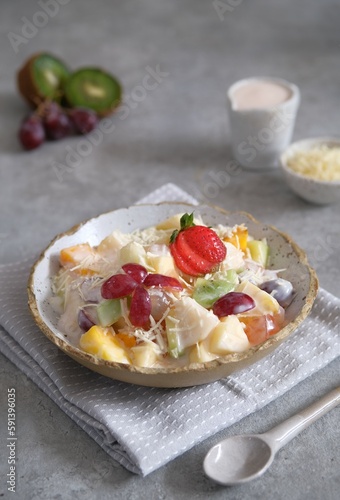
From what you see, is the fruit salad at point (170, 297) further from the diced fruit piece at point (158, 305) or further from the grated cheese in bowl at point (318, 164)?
the grated cheese in bowl at point (318, 164)

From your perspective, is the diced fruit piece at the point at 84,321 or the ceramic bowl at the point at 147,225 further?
the diced fruit piece at the point at 84,321

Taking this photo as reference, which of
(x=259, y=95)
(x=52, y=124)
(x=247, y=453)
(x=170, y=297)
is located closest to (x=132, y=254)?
(x=170, y=297)

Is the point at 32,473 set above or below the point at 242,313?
below

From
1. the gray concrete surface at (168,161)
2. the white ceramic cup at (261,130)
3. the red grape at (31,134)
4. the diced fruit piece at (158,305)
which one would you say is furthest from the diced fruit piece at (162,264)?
the red grape at (31,134)

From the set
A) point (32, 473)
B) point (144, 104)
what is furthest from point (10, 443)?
point (144, 104)

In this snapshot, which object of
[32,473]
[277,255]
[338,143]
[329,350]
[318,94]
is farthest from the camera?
[318,94]

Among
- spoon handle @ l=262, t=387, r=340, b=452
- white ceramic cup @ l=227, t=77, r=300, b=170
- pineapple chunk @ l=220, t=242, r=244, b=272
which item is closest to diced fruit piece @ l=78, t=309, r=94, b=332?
pineapple chunk @ l=220, t=242, r=244, b=272

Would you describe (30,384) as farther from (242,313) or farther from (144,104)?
(144,104)

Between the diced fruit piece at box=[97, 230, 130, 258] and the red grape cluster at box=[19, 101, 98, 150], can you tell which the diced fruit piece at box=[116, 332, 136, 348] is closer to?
the diced fruit piece at box=[97, 230, 130, 258]
